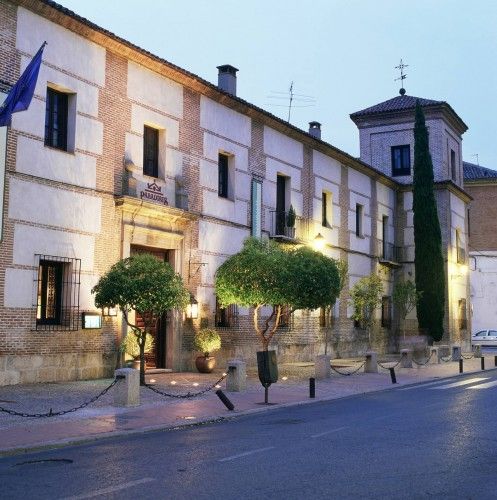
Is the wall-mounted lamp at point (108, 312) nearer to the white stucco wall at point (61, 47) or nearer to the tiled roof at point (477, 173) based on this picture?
the white stucco wall at point (61, 47)

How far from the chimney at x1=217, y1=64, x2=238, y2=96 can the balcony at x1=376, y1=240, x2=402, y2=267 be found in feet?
39.4

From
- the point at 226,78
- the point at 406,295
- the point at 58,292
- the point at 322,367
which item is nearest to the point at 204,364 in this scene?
the point at 322,367

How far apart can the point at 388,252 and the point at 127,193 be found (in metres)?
19.2

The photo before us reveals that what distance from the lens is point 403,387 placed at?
719 inches

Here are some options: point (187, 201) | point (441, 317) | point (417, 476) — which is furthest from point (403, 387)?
point (441, 317)

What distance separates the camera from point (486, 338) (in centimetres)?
4756

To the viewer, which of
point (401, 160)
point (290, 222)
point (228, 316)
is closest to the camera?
point (228, 316)

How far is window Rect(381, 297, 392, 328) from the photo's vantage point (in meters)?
34.0

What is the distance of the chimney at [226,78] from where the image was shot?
2562 cm

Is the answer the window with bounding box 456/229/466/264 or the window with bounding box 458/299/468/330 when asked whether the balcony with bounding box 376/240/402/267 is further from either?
the window with bounding box 458/299/468/330

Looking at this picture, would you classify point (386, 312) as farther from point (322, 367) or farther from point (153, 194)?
point (153, 194)

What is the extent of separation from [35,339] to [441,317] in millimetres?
21735

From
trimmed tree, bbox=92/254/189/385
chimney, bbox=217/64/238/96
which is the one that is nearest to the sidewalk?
trimmed tree, bbox=92/254/189/385

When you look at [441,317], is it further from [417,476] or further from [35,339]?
[417,476]
